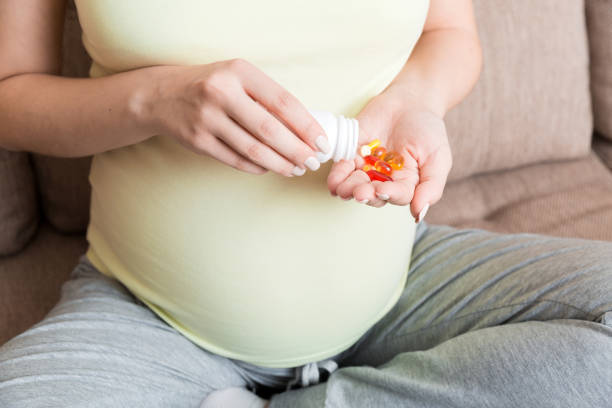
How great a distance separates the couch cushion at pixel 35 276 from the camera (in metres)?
0.96

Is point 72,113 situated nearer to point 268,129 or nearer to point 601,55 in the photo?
point 268,129

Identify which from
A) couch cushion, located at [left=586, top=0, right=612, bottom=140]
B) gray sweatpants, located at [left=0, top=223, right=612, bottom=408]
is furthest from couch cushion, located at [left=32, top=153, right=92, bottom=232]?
couch cushion, located at [left=586, top=0, right=612, bottom=140]

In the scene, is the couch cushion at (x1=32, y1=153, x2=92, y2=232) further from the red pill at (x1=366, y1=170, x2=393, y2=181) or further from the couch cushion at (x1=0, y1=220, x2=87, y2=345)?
the red pill at (x1=366, y1=170, x2=393, y2=181)

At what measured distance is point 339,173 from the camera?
0.58m

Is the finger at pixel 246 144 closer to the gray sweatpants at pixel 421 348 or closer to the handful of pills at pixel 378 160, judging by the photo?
the handful of pills at pixel 378 160

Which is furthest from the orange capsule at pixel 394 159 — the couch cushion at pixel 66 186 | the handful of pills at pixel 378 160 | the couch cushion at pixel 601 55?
the couch cushion at pixel 601 55

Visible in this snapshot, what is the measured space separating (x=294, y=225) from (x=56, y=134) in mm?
301

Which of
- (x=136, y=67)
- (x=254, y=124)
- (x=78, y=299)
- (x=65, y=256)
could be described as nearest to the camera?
(x=254, y=124)

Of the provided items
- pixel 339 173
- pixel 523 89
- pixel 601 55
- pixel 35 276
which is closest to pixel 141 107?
pixel 339 173

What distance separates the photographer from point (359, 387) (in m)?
0.70

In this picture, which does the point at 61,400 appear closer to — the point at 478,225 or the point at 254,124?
the point at 254,124

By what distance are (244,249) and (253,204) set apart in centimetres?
5

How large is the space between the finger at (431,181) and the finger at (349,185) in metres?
0.05

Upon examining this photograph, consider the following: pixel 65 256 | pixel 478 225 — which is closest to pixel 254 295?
pixel 65 256
